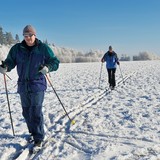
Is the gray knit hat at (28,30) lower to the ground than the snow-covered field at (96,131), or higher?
higher

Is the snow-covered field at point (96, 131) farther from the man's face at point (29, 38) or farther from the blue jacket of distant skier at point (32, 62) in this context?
the man's face at point (29, 38)

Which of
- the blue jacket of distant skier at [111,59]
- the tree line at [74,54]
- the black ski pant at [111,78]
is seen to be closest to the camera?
the black ski pant at [111,78]

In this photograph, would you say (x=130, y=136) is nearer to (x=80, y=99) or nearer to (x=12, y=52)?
(x=12, y=52)

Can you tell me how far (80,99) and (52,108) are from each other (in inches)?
88.7

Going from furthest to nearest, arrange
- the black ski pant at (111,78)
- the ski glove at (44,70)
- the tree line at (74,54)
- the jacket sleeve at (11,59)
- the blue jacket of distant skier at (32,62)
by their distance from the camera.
Result: the tree line at (74,54) → the black ski pant at (111,78) → the jacket sleeve at (11,59) → the blue jacket of distant skier at (32,62) → the ski glove at (44,70)

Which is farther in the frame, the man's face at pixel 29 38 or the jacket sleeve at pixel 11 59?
the jacket sleeve at pixel 11 59

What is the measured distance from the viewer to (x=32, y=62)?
6.26m

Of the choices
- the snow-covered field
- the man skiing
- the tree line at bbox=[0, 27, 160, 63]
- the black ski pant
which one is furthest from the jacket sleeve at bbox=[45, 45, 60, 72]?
the tree line at bbox=[0, 27, 160, 63]

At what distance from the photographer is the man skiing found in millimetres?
6234

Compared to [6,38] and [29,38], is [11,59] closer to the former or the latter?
[29,38]

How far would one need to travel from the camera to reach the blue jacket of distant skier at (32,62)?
6246mm

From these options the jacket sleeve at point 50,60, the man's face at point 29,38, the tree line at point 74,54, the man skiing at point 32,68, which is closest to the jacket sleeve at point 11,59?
the man skiing at point 32,68

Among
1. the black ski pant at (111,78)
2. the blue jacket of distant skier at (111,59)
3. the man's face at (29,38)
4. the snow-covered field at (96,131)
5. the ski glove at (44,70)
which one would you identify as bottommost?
the snow-covered field at (96,131)

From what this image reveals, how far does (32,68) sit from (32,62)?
0.40 feet
